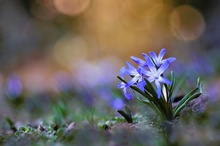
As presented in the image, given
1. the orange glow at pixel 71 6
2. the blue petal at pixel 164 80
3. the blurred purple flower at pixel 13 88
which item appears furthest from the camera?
the orange glow at pixel 71 6

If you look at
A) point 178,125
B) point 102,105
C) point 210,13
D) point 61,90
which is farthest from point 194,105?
point 210,13

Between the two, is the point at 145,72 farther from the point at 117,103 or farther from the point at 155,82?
the point at 117,103

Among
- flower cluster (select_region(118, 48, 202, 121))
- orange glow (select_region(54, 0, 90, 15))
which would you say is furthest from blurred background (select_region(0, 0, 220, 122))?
flower cluster (select_region(118, 48, 202, 121))

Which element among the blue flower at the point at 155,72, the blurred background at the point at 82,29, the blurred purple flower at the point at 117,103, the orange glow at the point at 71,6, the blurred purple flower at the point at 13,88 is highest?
the orange glow at the point at 71,6

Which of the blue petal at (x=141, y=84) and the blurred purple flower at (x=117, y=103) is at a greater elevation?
the blurred purple flower at (x=117, y=103)

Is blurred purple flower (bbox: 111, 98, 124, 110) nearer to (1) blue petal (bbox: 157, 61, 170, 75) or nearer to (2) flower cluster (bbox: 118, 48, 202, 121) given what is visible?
(2) flower cluster (bbox: 118, 48, 202, 121)

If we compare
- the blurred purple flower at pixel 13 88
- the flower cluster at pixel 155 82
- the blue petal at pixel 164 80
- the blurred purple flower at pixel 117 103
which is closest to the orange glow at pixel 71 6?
the blurred purple flower at pixel 13 88

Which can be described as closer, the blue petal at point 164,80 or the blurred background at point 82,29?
the blue petal at point 164,80

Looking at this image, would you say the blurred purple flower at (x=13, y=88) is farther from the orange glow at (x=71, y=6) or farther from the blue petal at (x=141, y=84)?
the orange glow at (x=71, y=6)

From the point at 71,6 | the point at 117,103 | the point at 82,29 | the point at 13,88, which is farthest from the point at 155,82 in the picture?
the point at 71,6
